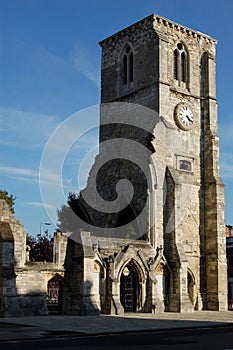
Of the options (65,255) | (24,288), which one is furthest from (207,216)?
(24,288)

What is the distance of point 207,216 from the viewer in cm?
3775

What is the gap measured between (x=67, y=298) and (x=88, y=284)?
5.39 feet

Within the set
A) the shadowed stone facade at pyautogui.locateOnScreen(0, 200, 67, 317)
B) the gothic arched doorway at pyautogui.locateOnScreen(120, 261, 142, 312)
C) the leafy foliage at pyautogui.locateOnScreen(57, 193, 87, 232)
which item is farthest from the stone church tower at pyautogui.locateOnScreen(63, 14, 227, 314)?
the leafy foliage at pyautogui.locateOnScreen(57, 193, 87, 232)

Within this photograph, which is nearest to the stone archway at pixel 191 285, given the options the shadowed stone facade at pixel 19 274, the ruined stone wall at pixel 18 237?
the shadowed stone facade at pixel 19 274

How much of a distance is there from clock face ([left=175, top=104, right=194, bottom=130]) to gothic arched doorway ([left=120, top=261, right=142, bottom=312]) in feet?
36.9

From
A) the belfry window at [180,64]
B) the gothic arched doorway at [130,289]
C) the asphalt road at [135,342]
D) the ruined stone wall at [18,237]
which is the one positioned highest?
the belfry window at [180,64]

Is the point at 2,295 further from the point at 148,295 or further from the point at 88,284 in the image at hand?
the point at 148,295

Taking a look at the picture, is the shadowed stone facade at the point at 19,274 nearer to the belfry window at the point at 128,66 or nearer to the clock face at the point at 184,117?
the clock face at the point at 184,117

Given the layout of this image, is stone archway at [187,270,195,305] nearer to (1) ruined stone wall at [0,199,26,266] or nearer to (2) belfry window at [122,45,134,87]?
(1) ruined stone wall at [0,199,26,266]

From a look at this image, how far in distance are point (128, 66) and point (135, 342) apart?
28.1 meters

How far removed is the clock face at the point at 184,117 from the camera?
38062mm

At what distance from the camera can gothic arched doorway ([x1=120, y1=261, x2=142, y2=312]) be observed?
3216 centimetres

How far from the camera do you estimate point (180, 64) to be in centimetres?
3956

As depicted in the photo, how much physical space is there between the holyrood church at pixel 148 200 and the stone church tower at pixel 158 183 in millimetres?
72
